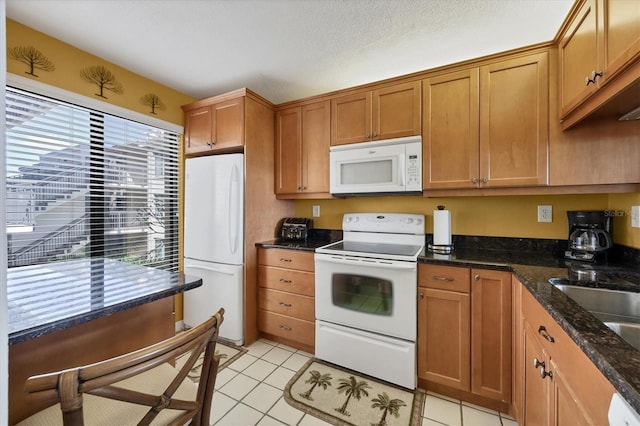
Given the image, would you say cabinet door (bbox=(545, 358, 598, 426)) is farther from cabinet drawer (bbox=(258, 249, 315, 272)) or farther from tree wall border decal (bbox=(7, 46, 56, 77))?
tree wall border decal (bbox=(7, 46, 56, 77))

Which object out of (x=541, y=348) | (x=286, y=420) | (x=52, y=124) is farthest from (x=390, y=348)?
(x=52, y=124)

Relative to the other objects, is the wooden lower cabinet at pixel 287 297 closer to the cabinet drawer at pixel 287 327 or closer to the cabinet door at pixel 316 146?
the cabinet drawer at pixel 287 327

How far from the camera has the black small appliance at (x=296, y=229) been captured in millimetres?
2676

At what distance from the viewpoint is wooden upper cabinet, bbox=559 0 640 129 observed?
A: 3.32 feet

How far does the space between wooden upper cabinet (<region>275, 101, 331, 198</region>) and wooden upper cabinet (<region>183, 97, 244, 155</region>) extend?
1.44 ft

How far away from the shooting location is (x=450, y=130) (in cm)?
195

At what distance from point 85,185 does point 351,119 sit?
7.42ft

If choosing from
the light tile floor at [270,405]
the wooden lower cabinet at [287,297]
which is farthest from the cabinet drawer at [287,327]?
the light tile floor at [270,405]

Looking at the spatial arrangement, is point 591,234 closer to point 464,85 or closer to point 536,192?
point 536,192

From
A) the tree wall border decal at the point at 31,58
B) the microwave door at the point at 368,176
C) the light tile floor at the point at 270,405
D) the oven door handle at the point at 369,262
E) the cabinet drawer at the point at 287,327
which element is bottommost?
the light tile floor at the point at 270,405

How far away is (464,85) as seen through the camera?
1902mm

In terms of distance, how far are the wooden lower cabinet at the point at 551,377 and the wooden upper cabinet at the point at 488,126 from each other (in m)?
0.79

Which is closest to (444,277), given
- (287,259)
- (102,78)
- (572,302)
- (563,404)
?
(572,302)

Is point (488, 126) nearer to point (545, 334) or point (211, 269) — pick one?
point (545, 334)
